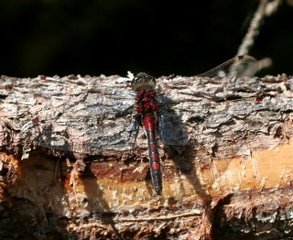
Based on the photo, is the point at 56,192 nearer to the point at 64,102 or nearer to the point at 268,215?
the point at 64,102

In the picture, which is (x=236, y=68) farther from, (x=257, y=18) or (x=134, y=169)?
(x=134, y=169)

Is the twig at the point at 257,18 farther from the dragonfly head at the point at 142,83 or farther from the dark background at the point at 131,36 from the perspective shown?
the dragonfly head at the point at 142,83

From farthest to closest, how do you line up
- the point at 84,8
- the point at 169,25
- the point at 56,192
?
Result: the point at 169,25 < the point at 84,8 < the point at 56,192

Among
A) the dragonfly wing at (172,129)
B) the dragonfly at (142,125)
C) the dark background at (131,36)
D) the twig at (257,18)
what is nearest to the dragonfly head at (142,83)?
the dragonfly at (142,125)

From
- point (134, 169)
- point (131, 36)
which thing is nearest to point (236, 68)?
point (134, 169)

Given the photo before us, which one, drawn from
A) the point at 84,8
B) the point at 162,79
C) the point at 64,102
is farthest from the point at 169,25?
the point at 64,102

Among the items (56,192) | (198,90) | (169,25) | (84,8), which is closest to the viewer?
(56,192)
